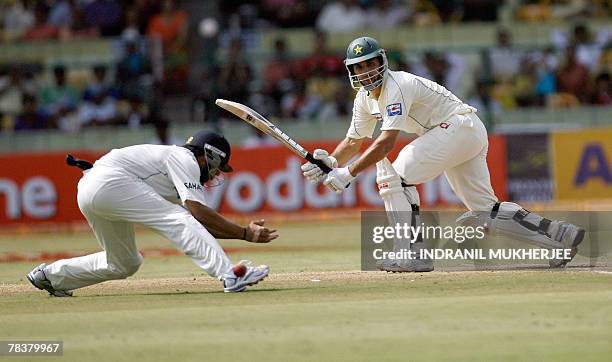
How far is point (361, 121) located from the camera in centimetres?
1063

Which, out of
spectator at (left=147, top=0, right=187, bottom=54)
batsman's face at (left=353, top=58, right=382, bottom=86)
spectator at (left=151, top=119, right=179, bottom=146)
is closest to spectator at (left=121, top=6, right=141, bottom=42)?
spectator at (left=147, top=0, right=187, bottom=54)

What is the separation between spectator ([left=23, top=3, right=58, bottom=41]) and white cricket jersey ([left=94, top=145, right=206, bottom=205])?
41.5 feet

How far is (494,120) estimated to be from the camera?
20.4m

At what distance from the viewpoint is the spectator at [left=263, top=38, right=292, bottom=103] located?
66.2 feet

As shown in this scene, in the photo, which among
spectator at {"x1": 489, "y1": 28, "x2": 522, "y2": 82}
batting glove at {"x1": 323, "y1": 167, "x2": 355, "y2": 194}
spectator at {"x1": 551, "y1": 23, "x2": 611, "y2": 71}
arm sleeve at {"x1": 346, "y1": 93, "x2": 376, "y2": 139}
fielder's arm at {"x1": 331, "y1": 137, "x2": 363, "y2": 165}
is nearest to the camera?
batting glove at {"x1": 323, "y1": 167, "x2": 355, "y2": 194}

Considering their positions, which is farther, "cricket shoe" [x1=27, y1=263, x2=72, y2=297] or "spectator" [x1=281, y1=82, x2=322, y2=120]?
"spectator" [x1=281, y1=82, x2=322, y2=120]

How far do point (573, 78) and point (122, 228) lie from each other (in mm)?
12915

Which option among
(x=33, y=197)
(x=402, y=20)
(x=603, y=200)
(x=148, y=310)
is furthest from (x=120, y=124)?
(x=148, y=310)

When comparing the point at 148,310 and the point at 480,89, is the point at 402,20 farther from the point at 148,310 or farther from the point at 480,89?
the point at 148,310

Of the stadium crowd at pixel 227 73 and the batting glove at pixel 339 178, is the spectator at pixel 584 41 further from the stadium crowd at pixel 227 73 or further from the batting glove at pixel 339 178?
→ the batting glove at pixel 339 178

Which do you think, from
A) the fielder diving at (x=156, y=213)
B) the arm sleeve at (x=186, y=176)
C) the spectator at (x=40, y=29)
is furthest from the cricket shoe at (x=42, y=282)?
the spectator at (x=40, y=29)

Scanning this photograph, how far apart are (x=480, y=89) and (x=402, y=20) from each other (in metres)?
2.59

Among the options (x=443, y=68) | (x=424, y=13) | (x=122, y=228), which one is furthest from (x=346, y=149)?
(x=424, y=13)

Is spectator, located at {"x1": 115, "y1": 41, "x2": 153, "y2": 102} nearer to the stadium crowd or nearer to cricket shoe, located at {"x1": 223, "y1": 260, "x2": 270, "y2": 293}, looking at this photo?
the stadium crowd
